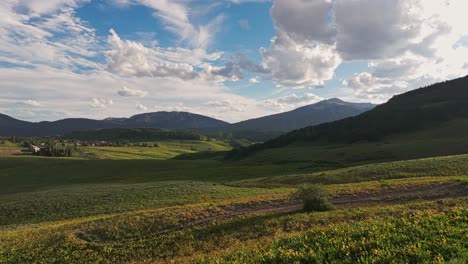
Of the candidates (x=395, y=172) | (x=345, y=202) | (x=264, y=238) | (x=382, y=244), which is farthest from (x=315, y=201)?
(x=395, y=172)

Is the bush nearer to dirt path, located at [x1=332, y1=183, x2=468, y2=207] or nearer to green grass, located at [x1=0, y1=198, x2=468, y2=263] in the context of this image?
green grass, located at [x1=0, y1=198, x2=468, y2=263]

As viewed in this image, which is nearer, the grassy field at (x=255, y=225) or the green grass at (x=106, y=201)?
the grassy field at (x=255, y=225)

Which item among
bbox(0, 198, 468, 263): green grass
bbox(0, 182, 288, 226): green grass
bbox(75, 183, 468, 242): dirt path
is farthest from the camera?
bbox(0, 182, 288, 226): green grass

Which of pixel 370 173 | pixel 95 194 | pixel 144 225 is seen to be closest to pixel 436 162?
pixel 370 173

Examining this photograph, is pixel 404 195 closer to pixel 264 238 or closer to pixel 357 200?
pixel 357 200

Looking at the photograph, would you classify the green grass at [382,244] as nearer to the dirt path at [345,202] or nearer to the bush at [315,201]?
the bush at [315,201]

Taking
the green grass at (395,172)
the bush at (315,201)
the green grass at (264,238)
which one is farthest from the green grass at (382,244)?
the green grass at (395,172)

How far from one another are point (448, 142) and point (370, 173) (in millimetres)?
81371

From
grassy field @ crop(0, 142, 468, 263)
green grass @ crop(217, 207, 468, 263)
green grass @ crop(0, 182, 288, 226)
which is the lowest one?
green grass @ crop(0, 182, 288, 226)

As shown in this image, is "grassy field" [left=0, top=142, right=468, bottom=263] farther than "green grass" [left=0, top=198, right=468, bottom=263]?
Yes

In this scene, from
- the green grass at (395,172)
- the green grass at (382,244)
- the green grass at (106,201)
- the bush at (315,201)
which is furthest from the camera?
the green grass at (395,172)

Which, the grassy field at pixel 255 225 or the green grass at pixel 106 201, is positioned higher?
the grassy field at pixel 255 225

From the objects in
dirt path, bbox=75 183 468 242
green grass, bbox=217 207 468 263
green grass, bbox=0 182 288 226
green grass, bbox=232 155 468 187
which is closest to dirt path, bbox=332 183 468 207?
dirt path, bbox=75 183 468 242

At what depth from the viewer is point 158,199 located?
170 feet
